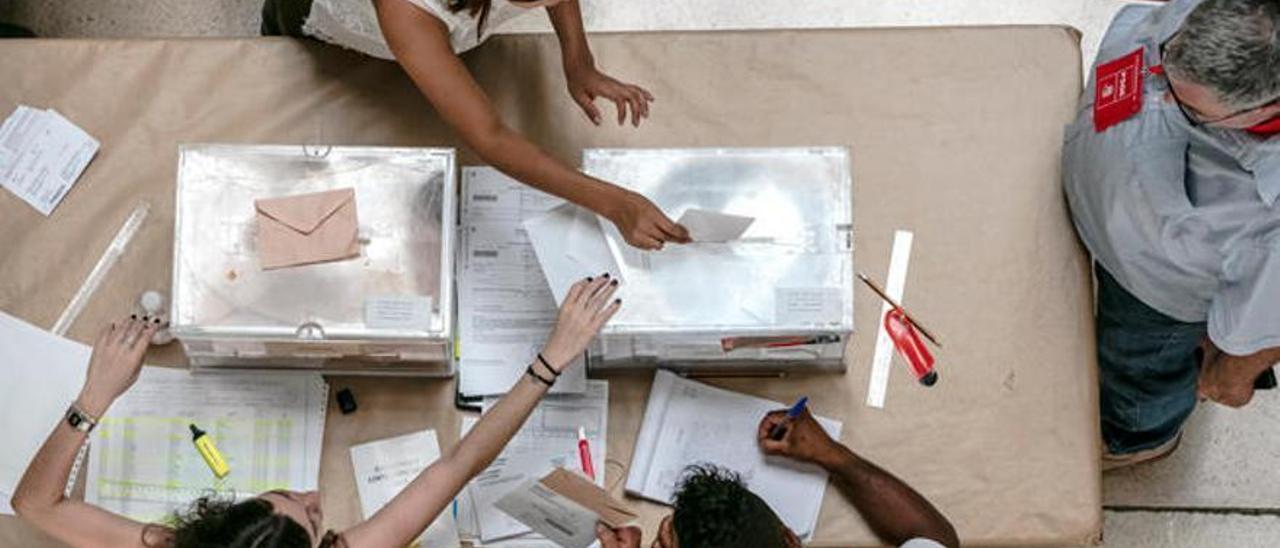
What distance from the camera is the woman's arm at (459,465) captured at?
1693 millimetres

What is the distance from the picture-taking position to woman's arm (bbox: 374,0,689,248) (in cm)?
161

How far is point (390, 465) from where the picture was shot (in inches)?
72.0

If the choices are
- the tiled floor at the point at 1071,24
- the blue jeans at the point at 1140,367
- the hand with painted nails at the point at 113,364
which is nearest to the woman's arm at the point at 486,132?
the hand with painted nails at the point at 113,364

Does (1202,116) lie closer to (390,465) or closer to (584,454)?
(584,454)

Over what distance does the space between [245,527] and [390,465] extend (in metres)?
0.34

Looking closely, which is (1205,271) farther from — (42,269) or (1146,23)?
(42,269)

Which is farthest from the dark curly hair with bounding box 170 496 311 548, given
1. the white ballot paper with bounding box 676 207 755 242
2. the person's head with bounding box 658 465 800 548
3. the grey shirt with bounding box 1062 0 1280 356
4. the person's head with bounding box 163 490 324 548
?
the grey shirt with bounding box 1062 0 1280 356

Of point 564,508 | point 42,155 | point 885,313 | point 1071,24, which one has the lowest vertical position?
point 564,508

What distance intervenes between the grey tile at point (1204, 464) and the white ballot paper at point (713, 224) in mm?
1206

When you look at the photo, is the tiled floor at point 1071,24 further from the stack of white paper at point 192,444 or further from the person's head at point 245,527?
the person's head at point 245,527

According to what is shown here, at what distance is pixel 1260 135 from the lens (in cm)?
152

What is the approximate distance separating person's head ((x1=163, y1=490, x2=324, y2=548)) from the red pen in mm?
401

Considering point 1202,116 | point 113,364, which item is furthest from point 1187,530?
point 113,364

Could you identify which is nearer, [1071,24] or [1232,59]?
[1232,59]
